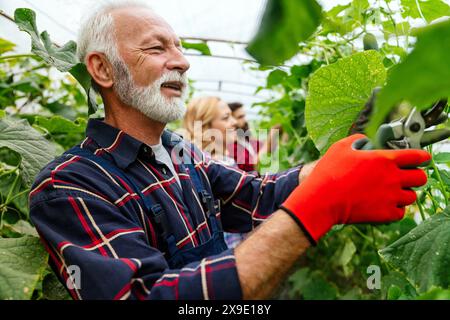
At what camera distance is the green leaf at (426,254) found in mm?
742

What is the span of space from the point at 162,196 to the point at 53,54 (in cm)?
44

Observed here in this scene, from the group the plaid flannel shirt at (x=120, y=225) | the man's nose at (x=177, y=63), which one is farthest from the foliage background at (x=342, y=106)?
the man's nose at (x=177, y=63)

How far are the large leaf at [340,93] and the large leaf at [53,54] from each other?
532mm

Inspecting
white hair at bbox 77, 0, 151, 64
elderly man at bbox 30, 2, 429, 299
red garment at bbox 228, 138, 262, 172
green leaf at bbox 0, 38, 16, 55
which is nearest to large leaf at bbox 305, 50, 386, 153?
elderly man at bbox 30, 2, 429, 299

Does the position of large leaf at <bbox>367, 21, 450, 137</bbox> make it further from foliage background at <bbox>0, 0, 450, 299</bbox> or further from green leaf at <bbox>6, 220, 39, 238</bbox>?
green leaf at <bbox>6, 220, 39, 238</bbox>

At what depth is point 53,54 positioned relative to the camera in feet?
3.46

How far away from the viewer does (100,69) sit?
1146 millimetres

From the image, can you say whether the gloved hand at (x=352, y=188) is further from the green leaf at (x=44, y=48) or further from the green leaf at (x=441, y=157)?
the green leaf at (x=44, y=48)

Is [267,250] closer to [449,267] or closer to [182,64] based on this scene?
[449,267]

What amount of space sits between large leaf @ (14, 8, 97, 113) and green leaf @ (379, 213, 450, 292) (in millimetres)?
762

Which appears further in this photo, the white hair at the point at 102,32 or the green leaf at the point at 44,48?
the white hair at the point at 102,32

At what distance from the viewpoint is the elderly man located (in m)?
0.71
